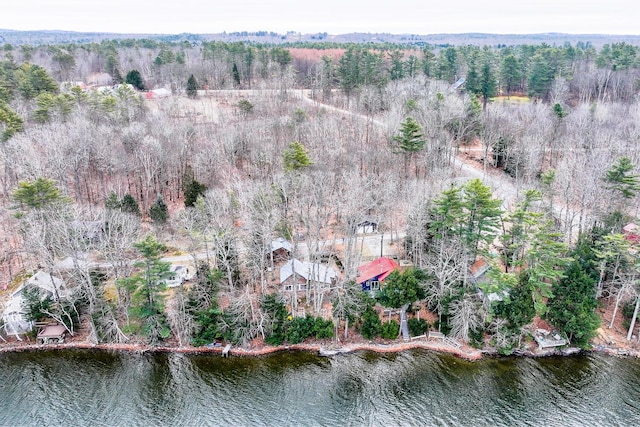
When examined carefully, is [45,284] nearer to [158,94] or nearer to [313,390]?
[313,390]

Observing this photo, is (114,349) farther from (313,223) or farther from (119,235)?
(313,223)

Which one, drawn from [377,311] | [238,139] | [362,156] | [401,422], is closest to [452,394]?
[401,422]

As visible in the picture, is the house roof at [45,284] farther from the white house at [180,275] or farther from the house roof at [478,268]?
the house roof at [478,268]

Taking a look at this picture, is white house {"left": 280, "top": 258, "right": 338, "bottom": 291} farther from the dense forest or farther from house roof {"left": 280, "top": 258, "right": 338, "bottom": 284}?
the dense forest

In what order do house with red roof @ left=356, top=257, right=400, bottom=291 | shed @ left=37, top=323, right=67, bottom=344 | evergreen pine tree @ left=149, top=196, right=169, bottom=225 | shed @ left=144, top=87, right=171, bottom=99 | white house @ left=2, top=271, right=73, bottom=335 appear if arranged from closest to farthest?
shed @ left=37, top=323, right=67, bottom=344
white house @ left=2, top=271, right=73, bottom=335
house with red roof @ left=356, top=257, right=400, bottom=291
evergreen pine tree @ left=149, top=196, right=169, bottom=225
shed @ left=144, top=87, right=171, bottom=99

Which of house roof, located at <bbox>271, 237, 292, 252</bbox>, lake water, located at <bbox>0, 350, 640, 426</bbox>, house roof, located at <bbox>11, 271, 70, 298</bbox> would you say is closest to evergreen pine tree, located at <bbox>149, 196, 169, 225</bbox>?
house roof, located at <bbox>11, 271, 70, 298</bbox>

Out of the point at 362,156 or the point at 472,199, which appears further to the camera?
the point at 362,156
